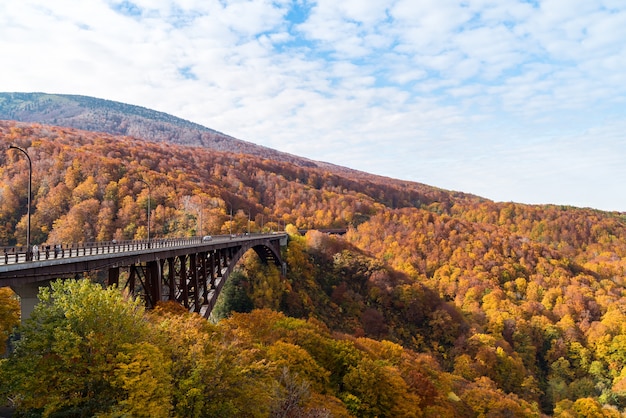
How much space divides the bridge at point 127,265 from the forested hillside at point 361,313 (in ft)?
8.32

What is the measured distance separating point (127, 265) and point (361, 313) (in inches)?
2470

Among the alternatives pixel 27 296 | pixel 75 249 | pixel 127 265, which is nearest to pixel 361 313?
pixel 127 265

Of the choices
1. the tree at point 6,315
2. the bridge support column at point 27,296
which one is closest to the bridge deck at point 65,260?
the bridge support column at point 27,296

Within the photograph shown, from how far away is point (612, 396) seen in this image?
79.9 metres

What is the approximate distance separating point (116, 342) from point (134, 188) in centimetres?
9692

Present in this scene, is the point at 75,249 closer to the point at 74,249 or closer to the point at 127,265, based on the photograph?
the point at 74,249

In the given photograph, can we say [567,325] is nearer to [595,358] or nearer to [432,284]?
[595,358]

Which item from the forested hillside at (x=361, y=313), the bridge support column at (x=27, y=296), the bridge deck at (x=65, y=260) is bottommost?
the forested hillside at (x=361, y=313)

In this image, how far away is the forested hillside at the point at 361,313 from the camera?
2519 cm

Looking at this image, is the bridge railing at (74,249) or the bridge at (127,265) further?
the bridge railing at (74,249)

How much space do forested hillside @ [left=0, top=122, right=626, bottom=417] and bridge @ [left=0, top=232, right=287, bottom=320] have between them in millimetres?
2535

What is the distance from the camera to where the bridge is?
20.9 m

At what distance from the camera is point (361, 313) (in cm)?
8694

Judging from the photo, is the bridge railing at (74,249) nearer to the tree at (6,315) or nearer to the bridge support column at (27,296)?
the bridge support column at (27,296)
